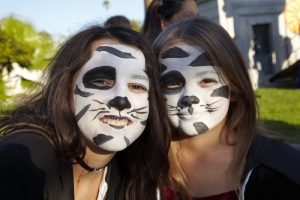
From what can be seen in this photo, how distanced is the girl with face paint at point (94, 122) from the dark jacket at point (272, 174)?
50cm

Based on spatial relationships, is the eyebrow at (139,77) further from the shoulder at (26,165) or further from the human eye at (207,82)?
the shoulder at (26,165)

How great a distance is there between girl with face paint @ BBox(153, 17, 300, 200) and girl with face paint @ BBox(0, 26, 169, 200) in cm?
14

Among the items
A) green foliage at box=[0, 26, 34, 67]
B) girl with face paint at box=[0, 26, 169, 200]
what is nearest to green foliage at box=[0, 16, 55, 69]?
green foliage at box=[0, 26, 34, 67]

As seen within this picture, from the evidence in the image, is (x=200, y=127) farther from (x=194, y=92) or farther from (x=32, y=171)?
(x=32, y=171)

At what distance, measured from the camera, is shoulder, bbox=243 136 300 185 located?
2422 millimetres

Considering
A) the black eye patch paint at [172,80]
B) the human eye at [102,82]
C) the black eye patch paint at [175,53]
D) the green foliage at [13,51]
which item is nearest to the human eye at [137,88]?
the human eye at [102,82]

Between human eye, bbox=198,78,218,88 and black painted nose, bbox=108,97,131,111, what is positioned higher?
human eye, bbox=198,78,218,88

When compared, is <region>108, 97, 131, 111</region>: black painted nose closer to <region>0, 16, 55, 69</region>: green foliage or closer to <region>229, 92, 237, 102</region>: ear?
<region>229, 92, 237, 102</region>: ear

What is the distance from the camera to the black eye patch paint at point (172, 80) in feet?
8.77

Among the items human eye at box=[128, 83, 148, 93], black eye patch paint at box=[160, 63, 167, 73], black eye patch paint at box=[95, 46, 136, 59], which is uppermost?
black eye patch paint at box=[95, 46, 136, 59]

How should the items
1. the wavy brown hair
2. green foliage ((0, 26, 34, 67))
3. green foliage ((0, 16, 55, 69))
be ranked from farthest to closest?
green foliage ((0, 26, 34, 67)) < green foliage ((0, 16, 55, 69)) < the wavy brown hair

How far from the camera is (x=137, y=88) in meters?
2.50

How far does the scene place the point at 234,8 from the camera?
1661cm

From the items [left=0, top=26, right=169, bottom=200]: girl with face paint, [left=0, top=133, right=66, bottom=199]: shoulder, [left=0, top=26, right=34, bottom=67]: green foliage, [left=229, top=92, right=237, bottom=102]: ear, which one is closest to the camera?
[left=0, top=133, right=66, bottom=199]: shoulder
